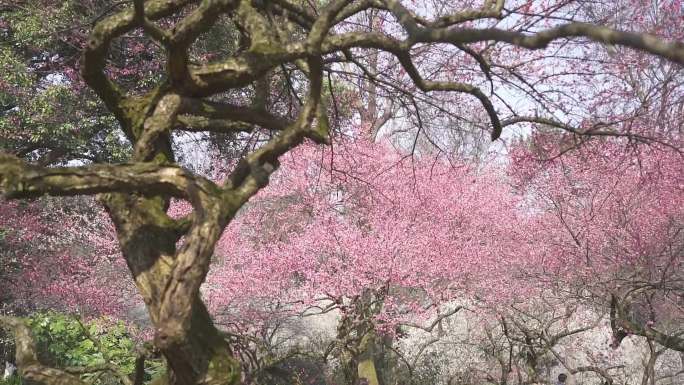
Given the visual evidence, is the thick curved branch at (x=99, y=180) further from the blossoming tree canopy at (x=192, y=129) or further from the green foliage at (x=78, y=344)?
the green foliage at (x=78, y=344)

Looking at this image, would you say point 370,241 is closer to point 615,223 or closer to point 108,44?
point 615,223

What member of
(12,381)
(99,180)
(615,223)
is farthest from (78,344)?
(615,223)

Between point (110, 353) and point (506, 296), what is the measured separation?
24.6 feet

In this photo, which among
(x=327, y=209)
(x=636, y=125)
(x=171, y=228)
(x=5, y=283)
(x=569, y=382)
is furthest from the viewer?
(x=327, y=209)

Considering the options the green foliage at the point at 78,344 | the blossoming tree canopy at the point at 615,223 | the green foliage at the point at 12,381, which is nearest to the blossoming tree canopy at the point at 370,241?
the blossoming tree canopy at the point at 615,223

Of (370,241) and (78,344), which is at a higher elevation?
(370,241)

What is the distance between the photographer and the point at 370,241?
10.4m

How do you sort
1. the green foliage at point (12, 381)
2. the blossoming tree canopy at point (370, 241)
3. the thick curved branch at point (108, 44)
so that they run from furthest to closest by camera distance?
the blossoming tree canopy at point (370, 241), the green foliage at point (12, 381), the thick curved branch at point (108, 44)

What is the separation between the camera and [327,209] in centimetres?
1241

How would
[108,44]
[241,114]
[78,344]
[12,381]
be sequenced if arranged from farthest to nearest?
[78,344] → [12,381] → [241,114] → [108,44]

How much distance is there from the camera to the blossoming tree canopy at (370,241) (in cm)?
1035

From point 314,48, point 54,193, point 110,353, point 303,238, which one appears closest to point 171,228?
point 54,193

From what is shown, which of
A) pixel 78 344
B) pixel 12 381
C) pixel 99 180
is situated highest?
pixel 78 344

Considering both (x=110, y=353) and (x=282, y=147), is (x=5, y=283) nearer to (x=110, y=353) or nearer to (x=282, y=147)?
(x=110, y=353)
